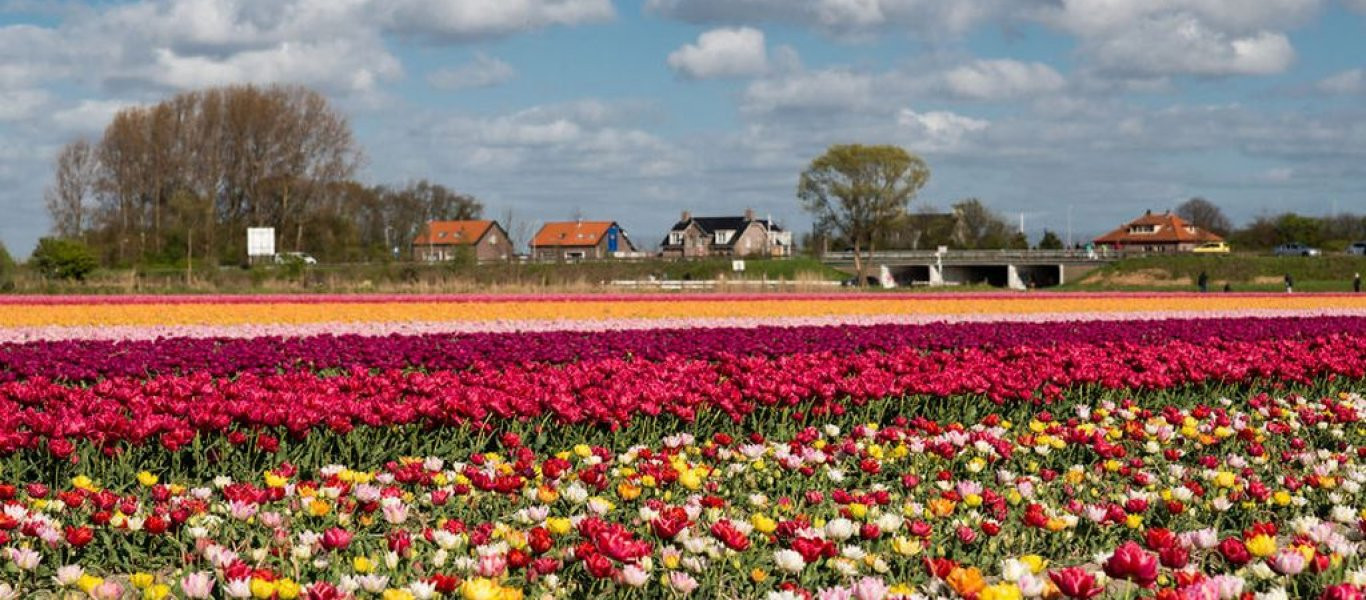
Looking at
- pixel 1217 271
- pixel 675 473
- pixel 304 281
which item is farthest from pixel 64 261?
pixel 1217 271

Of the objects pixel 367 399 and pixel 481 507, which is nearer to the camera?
pixel 481 507

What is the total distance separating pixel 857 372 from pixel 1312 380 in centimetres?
392

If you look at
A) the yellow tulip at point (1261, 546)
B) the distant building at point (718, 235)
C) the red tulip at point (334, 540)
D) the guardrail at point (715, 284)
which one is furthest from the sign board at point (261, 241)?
the distant building at point (718, 235)

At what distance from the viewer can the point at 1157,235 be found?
117m

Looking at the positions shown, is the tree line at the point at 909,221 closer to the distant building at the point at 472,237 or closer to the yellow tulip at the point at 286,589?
the distant building at the point at 472,237

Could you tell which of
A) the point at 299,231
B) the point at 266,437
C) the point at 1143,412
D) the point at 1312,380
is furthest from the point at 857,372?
the point at 299,231

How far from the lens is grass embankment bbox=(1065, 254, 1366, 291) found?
65000mm

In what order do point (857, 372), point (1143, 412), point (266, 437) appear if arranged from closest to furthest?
point (266, 437) < point (1143, 412) < point (857, 372)

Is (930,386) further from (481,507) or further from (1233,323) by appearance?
(1233,323)

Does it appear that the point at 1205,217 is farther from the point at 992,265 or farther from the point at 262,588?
the point at 262,588

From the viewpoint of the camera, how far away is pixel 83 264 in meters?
38.6

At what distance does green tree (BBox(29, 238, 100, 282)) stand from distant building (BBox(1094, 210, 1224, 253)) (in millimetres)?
87338

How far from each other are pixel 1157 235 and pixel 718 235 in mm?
37884

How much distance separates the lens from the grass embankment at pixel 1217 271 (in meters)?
65.0
